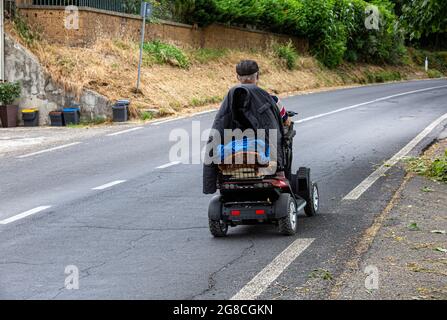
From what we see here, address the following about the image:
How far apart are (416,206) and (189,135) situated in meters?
9.43

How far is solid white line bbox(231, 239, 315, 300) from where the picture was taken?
6.59 m

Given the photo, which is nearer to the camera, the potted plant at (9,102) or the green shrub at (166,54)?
the potted plant at (9,102)

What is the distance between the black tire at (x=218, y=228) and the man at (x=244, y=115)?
0.36 metres

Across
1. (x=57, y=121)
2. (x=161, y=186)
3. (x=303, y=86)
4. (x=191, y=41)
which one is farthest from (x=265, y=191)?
(x=303, y=86)

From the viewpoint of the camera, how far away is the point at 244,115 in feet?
28.3

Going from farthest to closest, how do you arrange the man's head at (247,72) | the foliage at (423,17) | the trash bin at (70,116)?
1. the trash bin at (70,116)
2. the foliage at (423,17)
3. the man's head at (247,72)

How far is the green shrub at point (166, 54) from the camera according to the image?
28469mm

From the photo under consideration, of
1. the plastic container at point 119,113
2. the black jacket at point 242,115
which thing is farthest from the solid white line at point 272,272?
the plastic container at point 119,113

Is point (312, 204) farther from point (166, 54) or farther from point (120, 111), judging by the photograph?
point (166, 54)

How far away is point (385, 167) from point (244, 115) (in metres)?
5.73

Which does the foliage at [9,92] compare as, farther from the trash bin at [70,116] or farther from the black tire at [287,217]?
the black tire at [287,217]

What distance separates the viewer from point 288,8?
40125 millimetres

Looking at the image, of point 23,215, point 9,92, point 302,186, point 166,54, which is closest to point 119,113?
point 9,92
